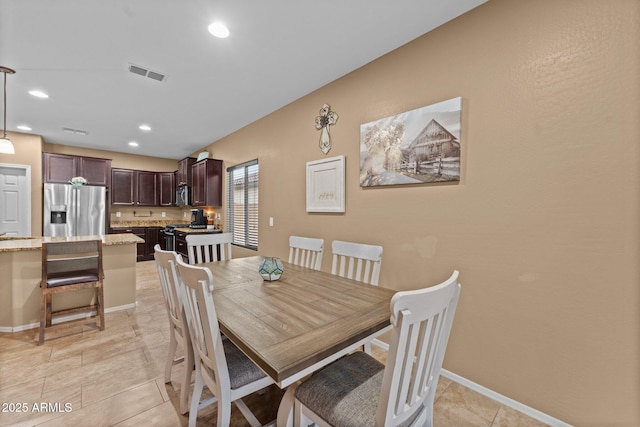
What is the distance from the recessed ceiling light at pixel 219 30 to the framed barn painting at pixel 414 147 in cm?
141

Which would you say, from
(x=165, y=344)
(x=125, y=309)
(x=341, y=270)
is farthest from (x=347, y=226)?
(x=125, y=309)

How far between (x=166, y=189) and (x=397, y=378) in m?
7.26

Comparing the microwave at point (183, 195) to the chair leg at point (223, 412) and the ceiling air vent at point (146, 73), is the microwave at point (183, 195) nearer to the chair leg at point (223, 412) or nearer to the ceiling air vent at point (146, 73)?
the ceiling air vent at point (146, 73)

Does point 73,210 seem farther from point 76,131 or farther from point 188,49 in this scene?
point 188,49

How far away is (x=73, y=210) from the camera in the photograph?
16.2ft

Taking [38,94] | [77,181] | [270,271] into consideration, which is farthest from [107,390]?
[77,181]

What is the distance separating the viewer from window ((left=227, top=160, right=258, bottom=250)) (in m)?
4.27

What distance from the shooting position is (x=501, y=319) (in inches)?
68.0

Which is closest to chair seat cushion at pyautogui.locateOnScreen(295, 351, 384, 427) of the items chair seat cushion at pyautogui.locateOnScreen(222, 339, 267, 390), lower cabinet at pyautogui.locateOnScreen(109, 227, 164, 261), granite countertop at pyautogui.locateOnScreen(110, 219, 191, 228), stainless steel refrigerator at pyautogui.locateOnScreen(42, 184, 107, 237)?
chair seat cushion at pyautogui.locateOnScreen(222, 339, 267, 390)

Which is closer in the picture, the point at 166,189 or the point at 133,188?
the point at 133,188

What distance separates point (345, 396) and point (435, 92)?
212cm

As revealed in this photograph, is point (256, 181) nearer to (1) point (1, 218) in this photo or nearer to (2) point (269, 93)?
(2) point (269, 93)

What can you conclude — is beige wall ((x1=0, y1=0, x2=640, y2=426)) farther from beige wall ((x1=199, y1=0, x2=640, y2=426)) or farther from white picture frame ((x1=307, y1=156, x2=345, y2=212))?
white picture frame ((x1=307, y1=156, x2=345, y2=212))

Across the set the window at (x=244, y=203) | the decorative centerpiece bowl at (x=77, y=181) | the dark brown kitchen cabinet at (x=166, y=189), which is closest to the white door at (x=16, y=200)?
the decorative centerpiece bowl at (x=77, y=181)
